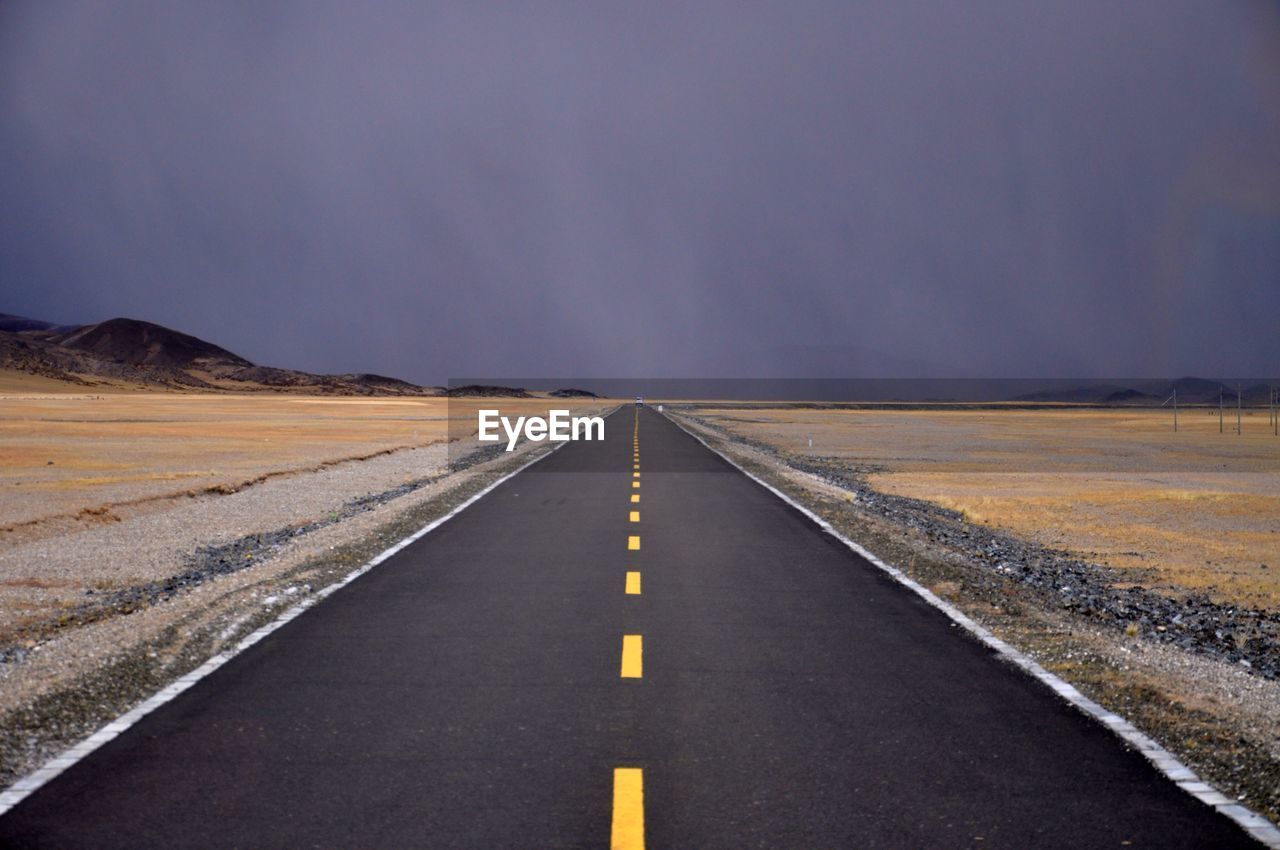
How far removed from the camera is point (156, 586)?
11781mm

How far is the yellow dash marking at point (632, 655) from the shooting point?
727 cm

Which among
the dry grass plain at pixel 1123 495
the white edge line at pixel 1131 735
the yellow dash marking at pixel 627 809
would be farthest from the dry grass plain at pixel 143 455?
the dry grass plain at pixel 1123 495

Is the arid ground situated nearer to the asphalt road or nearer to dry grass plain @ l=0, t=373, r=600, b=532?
dry grass plain @ l=0, t=373, r=600, b=532

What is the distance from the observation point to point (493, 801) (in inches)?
193

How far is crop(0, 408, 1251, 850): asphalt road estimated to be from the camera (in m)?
4.63

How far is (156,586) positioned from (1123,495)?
881 inches

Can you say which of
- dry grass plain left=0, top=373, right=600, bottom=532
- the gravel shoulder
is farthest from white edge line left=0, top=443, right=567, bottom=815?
dry grass plain left=0, top=373, right=600, bottom=532

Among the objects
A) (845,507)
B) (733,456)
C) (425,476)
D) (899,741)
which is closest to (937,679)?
(899,741)

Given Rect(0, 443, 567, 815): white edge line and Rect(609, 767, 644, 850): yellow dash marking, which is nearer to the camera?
Rect(609, 767, 644, 850): yellow dash marking

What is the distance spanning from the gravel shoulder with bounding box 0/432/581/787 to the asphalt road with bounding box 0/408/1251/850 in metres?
0.50

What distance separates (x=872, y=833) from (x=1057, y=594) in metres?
8.06

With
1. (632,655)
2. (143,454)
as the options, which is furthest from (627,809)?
(143,454)

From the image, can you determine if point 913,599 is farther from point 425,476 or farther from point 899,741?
point 425,476

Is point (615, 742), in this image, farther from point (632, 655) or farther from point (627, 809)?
point (632, 655)
